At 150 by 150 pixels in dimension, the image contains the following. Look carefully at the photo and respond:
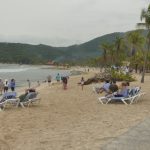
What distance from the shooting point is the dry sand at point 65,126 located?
9.46 m

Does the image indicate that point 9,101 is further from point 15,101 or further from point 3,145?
point 3,145

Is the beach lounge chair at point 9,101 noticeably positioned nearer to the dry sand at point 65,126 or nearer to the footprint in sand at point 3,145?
the dry sand at point 65,126

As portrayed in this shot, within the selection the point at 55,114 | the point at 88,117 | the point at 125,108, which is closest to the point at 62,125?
the point at 88,117

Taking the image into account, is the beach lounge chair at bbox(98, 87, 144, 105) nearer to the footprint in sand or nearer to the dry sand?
the dry sand

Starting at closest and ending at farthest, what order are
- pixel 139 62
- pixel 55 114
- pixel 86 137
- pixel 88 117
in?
pixel 86 137, pixel 88 117, pixel 55 114, pixel 139 62

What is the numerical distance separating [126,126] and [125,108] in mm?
4903

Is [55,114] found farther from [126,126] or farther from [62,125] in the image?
[126,126]

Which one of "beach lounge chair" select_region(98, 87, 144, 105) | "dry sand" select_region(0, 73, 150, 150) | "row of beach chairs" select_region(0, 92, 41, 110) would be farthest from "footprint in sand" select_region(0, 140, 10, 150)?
"beach lounge chair" select_region(98, 87, 144, 105)

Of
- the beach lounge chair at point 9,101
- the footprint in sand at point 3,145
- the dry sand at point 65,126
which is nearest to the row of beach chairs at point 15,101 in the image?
the beach lounge chair at point 9,101

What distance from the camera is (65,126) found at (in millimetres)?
12078

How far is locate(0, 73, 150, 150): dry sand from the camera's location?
9.46 metres

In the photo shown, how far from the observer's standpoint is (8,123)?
43.0ft

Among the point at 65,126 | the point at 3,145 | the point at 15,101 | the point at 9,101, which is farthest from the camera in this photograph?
the point at 15,101

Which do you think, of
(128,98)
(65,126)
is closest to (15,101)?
(128,98)
